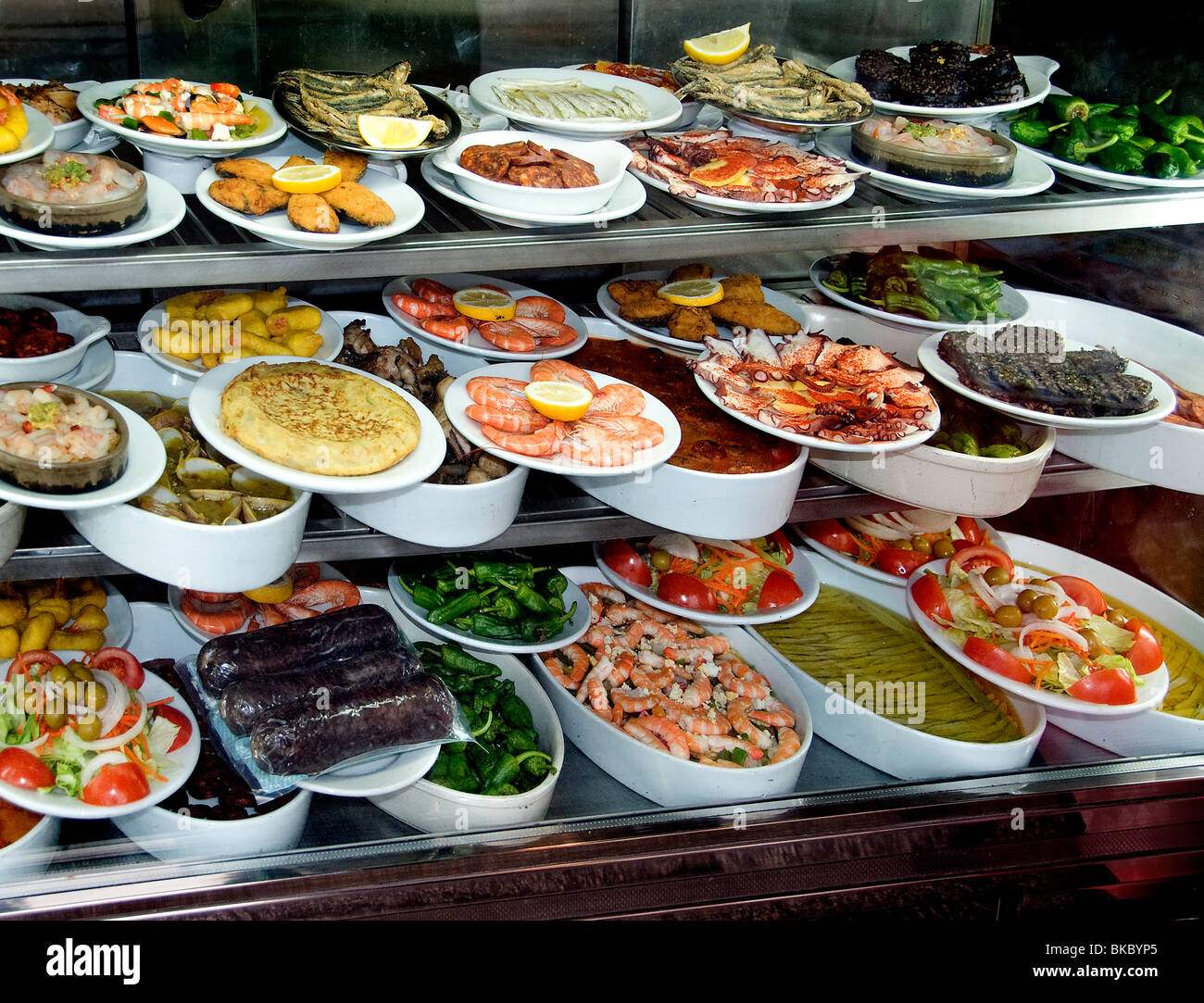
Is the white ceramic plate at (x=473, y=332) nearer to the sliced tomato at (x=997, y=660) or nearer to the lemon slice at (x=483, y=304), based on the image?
the lemon slice at (x=483, y=304)

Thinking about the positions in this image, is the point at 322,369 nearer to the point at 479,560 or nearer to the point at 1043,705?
the point at 479,560

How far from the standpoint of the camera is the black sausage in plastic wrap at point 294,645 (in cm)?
312

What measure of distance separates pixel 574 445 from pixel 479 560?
29.8 inches

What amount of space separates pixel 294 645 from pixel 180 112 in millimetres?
1354

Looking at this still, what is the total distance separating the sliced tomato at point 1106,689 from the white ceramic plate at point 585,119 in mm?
1953

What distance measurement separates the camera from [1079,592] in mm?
3900

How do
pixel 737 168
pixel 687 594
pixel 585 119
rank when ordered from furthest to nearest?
pixel 687 594 → pixel 585 119 → pixel 737 168

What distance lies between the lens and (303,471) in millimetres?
2594

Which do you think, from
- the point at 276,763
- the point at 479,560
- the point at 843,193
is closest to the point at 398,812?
the point at 276,763

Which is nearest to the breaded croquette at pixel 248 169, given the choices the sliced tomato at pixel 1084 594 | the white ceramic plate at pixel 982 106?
the white ceramic plate at pixel 982 106

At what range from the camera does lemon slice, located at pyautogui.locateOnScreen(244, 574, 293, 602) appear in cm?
336

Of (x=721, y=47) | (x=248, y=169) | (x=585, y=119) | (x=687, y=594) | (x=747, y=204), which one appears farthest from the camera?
(x=687, y=594)

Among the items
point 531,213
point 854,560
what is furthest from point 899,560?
point 531,213

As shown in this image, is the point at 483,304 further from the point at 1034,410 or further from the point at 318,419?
the point at 1034,410
